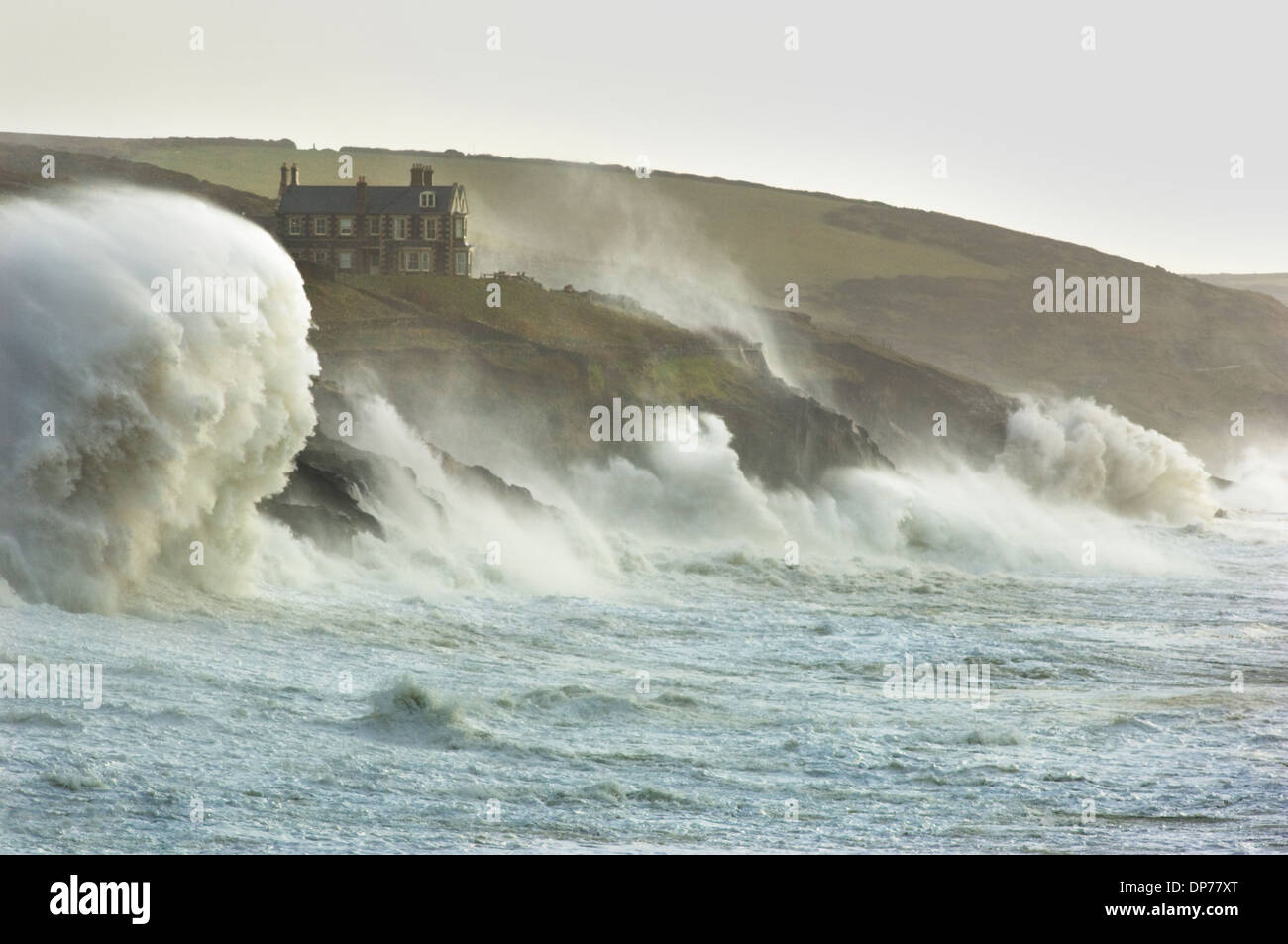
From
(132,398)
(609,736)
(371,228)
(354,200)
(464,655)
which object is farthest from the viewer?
(354,200)

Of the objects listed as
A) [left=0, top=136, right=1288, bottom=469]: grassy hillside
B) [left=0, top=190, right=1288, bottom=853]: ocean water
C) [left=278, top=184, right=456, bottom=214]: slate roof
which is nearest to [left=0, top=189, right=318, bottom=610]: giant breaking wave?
[left=0, top=190, right=1288, bottom=853]: ocean water

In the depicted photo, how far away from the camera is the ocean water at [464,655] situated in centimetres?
1745

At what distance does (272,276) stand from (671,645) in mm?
9285

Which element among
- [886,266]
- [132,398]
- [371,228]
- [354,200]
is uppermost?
[886,266]

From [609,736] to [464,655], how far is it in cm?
572

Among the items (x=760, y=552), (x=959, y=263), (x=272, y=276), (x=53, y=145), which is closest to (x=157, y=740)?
(x=272, y=276)

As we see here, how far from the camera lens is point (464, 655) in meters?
26.3

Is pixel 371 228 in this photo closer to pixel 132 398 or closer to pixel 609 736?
pixel 132 398

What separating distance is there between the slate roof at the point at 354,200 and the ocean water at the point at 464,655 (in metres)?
22.9

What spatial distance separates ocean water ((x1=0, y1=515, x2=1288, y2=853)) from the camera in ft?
55.5

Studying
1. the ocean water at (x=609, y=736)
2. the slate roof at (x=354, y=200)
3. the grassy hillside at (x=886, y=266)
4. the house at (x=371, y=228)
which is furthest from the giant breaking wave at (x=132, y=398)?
the grassy hillside at (x=886, y=266)

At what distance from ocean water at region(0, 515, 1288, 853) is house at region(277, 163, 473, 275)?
126ft

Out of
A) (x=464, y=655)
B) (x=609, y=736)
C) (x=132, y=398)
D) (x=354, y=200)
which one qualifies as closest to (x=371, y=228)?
(x=354, y=200)

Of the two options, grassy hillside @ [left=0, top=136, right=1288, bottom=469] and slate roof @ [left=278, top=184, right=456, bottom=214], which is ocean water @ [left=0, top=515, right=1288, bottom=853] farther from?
grassy hillside @ [left=0, top=136, right=1288, bottom=469]
